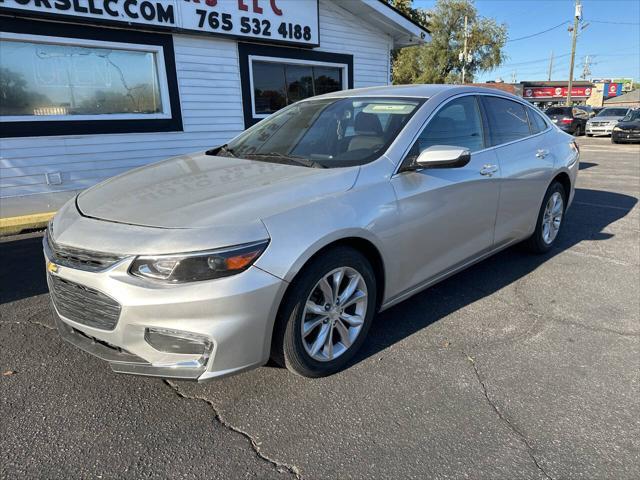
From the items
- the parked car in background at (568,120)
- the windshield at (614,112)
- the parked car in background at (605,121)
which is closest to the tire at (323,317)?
the parked car in background at (568,120)

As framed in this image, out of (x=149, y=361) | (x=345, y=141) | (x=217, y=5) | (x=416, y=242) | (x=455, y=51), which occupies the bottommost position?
(x=149, y=361)

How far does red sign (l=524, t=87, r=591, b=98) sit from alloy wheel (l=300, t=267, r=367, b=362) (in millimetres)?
68367

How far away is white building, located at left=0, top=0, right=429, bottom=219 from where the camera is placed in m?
6.55

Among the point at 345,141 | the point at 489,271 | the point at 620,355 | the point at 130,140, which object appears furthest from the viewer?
the point at 130,140

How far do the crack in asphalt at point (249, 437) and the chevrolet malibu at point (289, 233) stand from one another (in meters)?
0.33

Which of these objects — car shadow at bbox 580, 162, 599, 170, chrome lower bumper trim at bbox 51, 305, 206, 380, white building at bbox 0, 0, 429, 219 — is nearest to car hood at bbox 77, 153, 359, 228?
chrome lower bumper trim at bbox 51, 305, 206, 380

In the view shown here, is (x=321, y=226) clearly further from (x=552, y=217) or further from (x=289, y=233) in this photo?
(x=552, y=217)

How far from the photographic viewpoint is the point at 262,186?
2.63m

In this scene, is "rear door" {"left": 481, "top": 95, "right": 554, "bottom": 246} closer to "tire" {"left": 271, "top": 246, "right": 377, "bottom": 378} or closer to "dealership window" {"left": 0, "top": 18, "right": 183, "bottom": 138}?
"tire" {"left": 271, "top": 246, "right": 377, "bottom": 378}

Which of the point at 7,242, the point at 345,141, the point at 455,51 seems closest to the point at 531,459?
the point at 345,141

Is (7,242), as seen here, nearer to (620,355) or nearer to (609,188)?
(620,355)

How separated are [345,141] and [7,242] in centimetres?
468

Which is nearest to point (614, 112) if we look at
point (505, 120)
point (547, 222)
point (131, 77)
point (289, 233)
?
point (547, 222)

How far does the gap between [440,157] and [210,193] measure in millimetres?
1470
